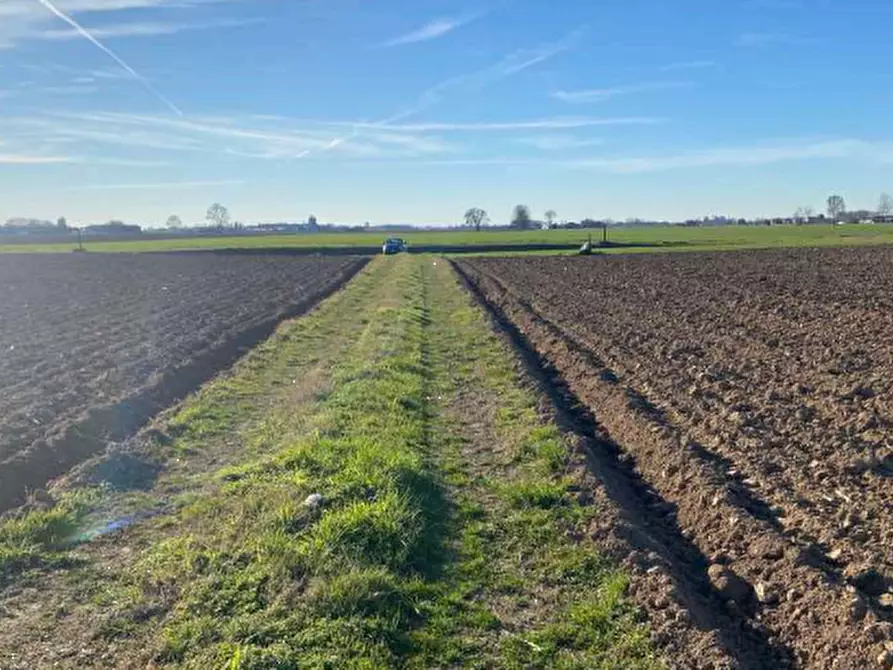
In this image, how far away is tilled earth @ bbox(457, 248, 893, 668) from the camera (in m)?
5.89

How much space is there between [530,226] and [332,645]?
187m

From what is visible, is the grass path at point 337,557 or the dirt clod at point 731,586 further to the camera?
the dirt clod at point 731,586

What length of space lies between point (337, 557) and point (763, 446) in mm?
5434

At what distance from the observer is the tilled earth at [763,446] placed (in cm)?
589

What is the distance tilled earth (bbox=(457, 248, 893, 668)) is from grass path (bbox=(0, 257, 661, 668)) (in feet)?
2.96

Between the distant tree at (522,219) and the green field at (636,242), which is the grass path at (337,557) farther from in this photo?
the distant tree at (522,219)

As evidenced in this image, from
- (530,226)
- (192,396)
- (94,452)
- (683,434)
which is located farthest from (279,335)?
(530,226)

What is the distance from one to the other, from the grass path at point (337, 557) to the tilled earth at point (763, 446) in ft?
2.96

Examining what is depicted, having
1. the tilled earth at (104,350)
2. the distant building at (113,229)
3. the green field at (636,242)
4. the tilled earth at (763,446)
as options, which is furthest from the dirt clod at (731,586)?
the distant building at (113,229)

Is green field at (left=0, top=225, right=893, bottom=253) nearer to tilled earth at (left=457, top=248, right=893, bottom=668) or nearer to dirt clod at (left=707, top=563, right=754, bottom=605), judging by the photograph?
tilled earth at (left=457, top=248, right=893, bottom=668)

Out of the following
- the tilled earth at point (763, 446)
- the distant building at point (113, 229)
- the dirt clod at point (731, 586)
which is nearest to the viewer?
the tilled earth at point (763, 446)

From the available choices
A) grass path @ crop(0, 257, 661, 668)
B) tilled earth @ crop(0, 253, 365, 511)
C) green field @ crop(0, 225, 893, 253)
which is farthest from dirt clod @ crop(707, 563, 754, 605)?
green field @ crop(0, 225, 893, 253)

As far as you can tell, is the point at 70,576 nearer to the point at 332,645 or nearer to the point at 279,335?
the point at 332,645

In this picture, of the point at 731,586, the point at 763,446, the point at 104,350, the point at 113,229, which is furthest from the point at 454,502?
the point at 113,229
